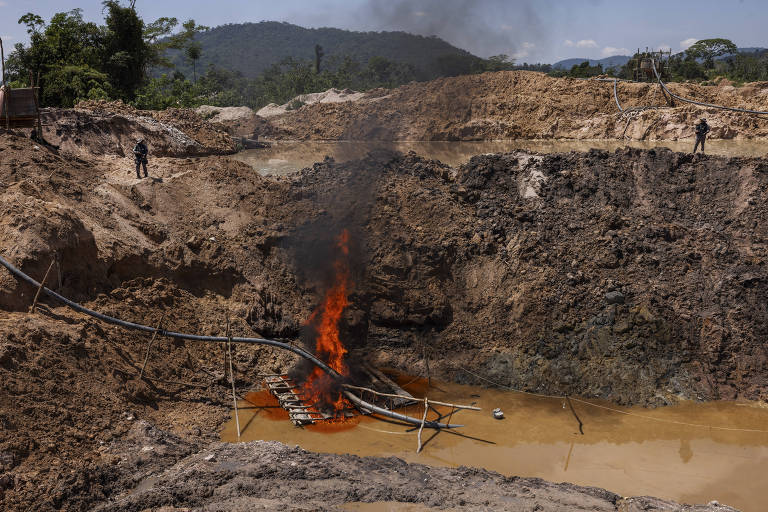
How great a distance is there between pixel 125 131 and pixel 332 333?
14084 mm

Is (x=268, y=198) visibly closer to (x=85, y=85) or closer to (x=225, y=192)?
(x=225, y=192)

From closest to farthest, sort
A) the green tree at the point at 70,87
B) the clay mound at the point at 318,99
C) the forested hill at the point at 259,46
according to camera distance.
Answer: the green tree at the point at 70,87 < the clay mound at the point at 318,99 < the forested hill at the point at 259,46

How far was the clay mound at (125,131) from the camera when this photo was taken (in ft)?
67.7

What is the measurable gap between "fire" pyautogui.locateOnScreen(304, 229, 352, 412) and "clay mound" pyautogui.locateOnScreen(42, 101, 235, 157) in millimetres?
11066

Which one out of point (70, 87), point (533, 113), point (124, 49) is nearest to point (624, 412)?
point (533, 113)

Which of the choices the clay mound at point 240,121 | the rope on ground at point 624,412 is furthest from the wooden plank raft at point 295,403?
the clay mound at point 240,121

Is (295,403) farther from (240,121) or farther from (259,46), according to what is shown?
(259,46)

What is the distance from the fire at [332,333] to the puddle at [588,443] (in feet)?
2.64

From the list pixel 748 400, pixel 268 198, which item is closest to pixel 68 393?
pixel 268 198

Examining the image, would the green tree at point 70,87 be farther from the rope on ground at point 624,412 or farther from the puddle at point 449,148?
the rope on ground at point 624,412

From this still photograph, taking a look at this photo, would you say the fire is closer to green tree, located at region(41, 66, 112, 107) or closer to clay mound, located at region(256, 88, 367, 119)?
green tree, located at region(41, 66, 112, 107)

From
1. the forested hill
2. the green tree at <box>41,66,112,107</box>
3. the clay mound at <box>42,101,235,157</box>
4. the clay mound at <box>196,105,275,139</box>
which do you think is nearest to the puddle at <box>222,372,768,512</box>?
the clay mound at <box>42,101,235,157</box>

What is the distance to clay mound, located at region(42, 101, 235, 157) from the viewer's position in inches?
813

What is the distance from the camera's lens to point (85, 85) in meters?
29.5
